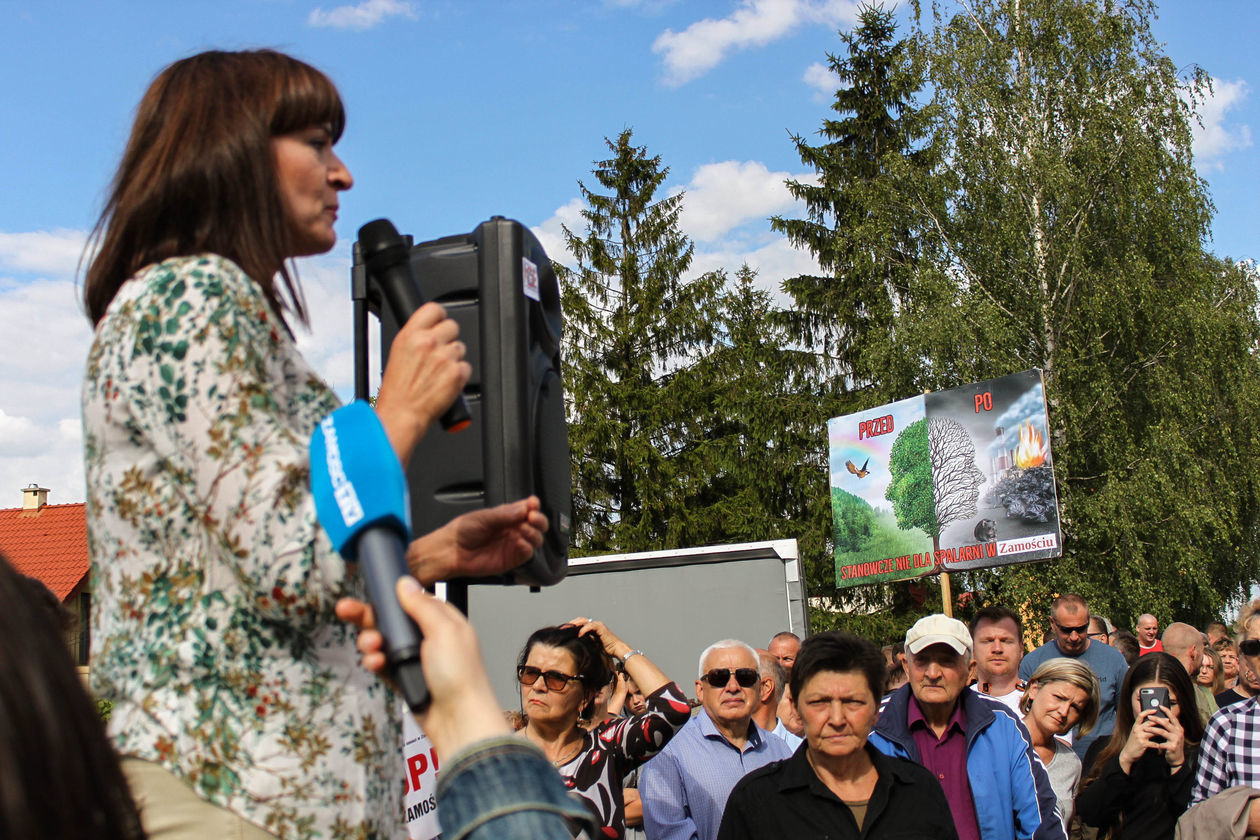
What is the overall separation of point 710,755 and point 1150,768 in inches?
76.1

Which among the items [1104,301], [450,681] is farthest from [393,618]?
[1104,301]

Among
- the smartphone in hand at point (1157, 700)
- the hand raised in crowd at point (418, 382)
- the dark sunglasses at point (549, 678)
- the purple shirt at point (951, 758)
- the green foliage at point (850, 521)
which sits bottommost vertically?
the purple shirt at point (951, 758)

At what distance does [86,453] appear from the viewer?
151 cm

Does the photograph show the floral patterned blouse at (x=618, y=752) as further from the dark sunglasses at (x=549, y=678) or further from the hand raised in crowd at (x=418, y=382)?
the hand raised in crowd at (x=418, y=382)

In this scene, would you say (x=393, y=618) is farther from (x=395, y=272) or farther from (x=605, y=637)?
(x=605, y=637)

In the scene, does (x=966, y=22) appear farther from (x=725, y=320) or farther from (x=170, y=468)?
(x=170, y=468)

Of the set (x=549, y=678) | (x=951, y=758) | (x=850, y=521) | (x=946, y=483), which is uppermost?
(x=946, y=483)

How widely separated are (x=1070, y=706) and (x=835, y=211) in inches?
1004

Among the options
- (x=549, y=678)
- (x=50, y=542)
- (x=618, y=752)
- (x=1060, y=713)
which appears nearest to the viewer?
(x=618, y=752)

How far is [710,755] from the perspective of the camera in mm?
5359

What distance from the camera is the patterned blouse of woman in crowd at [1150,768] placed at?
535 cm

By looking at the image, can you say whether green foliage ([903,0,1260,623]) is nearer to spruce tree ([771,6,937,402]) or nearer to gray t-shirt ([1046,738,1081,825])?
spruce tree ([771,6,937,402])

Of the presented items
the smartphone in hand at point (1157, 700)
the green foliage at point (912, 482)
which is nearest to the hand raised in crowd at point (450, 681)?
the smartphone in hand at point (1157, 700)

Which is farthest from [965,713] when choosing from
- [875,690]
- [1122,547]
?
[1122,547]
